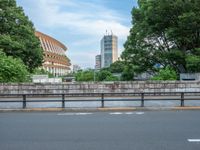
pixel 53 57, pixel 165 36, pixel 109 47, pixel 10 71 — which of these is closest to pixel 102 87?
pixel 10 71

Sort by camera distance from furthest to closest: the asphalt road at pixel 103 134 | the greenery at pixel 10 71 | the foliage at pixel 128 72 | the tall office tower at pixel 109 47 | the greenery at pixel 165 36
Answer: the tall office tower at pixel 109 47 → the foliage at pixel 128 72 → the greenery at pixel 165 36 → the greenery at pixel 10 71 → the asphalt road at pixel 103 134

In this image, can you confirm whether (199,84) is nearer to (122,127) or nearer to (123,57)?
(122,127)

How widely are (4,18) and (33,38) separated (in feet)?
14.9

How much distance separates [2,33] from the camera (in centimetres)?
4181

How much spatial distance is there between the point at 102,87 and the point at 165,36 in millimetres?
18346

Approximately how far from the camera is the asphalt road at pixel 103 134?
25.0 ft

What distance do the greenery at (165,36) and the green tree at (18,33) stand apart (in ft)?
40.8

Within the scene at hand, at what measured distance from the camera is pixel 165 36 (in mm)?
37719

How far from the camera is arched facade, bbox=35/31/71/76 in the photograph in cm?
14000

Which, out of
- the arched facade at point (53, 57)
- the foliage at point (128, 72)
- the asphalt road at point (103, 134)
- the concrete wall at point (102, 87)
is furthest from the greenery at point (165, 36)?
Result: the arched facade at point (53, 57)

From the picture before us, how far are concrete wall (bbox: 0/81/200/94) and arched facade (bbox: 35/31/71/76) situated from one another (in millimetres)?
110568

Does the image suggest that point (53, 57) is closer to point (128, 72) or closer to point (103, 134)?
point (128, 72)

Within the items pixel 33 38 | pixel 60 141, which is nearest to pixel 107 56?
pixel 33 38

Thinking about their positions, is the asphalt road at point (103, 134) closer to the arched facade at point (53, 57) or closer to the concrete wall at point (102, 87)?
the concrete wall at point (102, 87)
